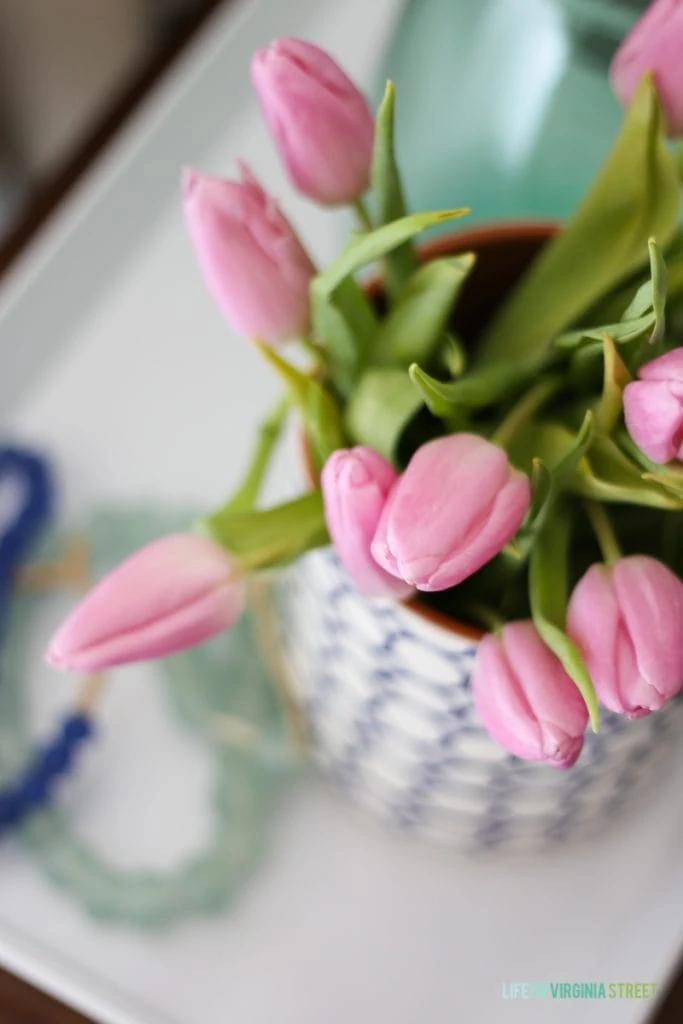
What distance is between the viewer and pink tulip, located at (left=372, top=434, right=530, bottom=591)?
179 millimetres

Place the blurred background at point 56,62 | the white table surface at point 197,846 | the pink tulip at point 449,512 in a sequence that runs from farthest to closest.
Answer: the blurred background at point 56,62 → the white table surface at point 197,846 → the pink tulip at point 449,512

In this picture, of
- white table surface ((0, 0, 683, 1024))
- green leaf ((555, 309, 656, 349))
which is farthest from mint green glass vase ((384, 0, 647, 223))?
green leaf ((555, 309, 656, 349))

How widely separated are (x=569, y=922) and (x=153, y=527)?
0.18 m

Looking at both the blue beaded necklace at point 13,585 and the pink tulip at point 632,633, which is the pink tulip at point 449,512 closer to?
the pink tulip at point 632,633

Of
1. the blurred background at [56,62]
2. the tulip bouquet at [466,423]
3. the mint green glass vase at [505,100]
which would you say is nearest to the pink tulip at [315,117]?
→ the tulip bouquet at [466,423]

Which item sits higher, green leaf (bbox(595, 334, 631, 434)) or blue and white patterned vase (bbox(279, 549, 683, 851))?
green leaf (bbox(595, 334, 631, 434))

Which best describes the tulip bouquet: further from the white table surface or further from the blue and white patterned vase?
the white table surface

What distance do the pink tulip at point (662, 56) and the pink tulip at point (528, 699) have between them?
11 centimetres

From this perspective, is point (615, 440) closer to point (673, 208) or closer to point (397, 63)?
point (673, 208)

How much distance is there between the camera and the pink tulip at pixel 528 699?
20 centimetres

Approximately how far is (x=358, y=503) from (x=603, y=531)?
0.21 feet

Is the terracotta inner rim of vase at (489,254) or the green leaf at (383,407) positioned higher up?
the green leaf at (383,407)

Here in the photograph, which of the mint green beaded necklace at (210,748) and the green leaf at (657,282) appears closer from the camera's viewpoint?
the green leaf at (657,282)

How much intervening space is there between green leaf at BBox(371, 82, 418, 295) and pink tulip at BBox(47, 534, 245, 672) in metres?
0.08
